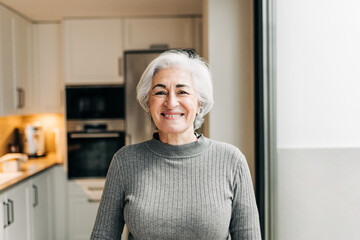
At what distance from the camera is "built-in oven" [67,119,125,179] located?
12.3 feet

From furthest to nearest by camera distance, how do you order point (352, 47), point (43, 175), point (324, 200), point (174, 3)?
point (43, 175)
point (174, 3)
point (324, 200)
point (352, 47)

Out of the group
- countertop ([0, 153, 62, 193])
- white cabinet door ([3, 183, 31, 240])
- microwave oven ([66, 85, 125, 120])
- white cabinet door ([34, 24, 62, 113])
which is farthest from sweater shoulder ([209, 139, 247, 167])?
white cabinet door ([34, 24, 62, 113])

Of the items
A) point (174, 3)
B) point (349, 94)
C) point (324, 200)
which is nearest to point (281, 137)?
point (324, 200)

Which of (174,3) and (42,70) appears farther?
(42,70)

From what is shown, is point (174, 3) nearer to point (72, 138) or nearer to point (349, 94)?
point (72, 138)

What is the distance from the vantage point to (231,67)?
2.46 metres

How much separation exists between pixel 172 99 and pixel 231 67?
1313 millimetres

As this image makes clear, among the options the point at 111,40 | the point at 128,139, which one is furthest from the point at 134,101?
the point at 111,40

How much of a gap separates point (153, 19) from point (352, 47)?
2.79 m

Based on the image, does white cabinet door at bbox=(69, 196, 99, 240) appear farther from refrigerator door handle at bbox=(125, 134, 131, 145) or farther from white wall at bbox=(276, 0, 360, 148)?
white wall at bbox=(276, 0, 360, 148)

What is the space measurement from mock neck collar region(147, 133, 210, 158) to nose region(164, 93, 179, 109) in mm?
145

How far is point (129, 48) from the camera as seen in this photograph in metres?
3.74

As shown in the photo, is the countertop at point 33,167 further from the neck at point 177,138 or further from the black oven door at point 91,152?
the neck at point 177,138

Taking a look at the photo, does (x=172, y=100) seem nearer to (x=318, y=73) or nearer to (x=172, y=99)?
(x=172, y=99)
